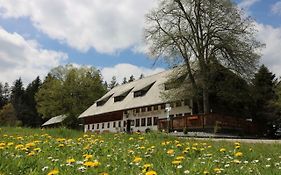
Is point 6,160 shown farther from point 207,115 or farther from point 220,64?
point 220,64

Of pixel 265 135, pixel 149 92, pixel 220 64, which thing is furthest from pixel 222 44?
pixel 149 92

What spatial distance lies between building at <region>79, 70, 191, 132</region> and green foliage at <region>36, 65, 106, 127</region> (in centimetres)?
978

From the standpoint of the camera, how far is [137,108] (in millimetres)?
54844

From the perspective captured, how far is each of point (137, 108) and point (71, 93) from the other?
27.6 metres

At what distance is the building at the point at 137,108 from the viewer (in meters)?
49.6

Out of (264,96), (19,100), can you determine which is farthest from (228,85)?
(19,100)

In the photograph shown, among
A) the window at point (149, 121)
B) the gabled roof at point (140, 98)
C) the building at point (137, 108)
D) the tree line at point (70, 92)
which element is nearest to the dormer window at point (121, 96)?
the building at point (137, 108)

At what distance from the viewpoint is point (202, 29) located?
43531 mm

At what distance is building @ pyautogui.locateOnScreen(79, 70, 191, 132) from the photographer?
49.6m

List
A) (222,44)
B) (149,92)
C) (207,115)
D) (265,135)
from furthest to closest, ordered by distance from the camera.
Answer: (149,92), (265,135), (222,44), (207,115)

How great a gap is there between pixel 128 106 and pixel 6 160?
50034 mm

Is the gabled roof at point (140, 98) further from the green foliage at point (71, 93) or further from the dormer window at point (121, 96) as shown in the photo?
the green foliage at point (71, 93)

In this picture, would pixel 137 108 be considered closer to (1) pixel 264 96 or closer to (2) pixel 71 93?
(1) pixel 264 96

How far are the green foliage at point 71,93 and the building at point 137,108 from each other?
385 inches
